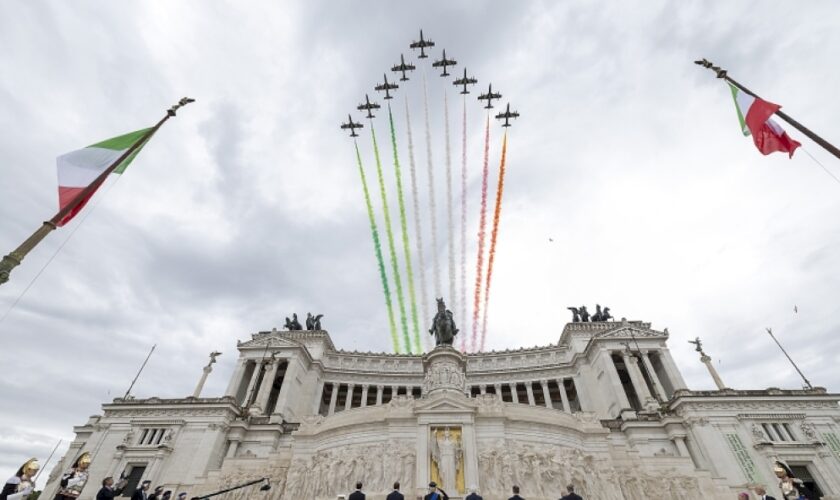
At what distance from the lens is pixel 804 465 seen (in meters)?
37.7

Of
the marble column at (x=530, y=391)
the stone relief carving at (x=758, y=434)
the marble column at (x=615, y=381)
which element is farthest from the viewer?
the marble column at (x=530, y=391)

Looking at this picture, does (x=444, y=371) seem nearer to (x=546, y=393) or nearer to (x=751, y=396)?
(x=546, y=393)

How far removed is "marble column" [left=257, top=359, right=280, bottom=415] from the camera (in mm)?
52125

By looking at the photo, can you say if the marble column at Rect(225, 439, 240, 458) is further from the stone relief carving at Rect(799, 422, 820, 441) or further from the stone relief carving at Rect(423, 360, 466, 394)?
the stone relief carving at Rect(799, 422, 820, 441)

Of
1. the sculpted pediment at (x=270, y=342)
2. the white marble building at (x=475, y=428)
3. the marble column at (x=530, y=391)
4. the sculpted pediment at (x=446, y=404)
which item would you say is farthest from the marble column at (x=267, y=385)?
the marble column at (x=530, y=391)

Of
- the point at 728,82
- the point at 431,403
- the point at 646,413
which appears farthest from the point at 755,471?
the point at 728,82

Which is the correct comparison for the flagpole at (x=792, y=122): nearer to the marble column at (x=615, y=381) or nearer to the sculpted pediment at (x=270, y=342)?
the marble column at (x=615, y=381)

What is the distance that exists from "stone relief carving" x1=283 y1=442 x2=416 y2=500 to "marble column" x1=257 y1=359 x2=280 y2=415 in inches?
1104

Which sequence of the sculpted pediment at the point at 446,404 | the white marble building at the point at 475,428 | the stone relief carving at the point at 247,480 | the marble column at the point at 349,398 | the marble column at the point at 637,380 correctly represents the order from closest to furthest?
the white marble building at the point at 475,428 → the sculpted pediment at the point at 446,404 → the stone relief carving at the point at 247,480 → the marble column at the point at 637,380 → the marble column at the point at 349,398

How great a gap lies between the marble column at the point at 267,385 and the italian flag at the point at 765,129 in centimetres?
5320

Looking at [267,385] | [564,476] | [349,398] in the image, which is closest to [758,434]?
[564,476]

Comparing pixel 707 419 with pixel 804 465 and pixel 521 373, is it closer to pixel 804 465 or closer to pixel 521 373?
pixel 804 465

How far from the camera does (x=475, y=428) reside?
25984mm

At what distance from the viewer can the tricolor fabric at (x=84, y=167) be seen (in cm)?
1463
